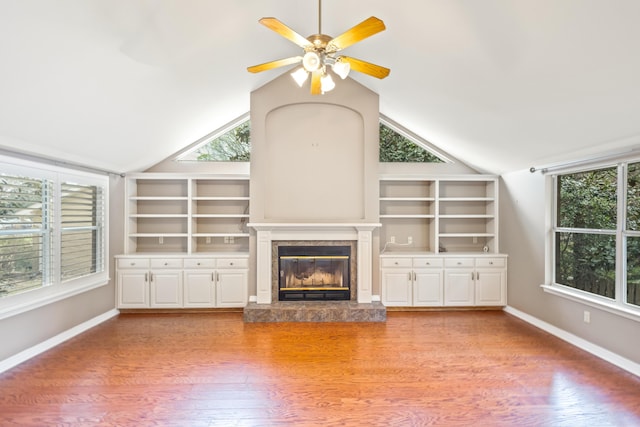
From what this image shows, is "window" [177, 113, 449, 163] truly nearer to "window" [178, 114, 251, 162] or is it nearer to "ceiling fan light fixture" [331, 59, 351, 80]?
Result: "window" [178, 114, 251, 162]

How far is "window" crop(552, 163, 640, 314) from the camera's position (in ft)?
10.0

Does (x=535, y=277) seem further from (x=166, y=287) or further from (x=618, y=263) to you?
→ (x=166, y=287)

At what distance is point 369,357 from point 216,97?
360 centimetres

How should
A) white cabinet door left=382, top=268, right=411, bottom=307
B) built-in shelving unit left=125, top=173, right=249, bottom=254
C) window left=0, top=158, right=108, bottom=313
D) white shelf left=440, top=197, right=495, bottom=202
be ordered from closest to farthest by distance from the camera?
1. window left=0, top=158, right=108, bottom=313
2. white cabinet door left=382, top=268, right=411, bottom=307
3. white shelf left=440, top=197, right=495, bottom=202
4. built-in shelving unit left=125, top=173, right=249, bottom=254

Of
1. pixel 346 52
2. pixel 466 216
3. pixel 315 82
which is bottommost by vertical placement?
pixel 466 216

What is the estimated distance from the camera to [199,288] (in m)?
4.58

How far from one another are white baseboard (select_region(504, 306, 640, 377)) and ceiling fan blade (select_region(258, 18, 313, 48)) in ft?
13.1

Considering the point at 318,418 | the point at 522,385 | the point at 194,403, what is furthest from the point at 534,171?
the point at 194,403

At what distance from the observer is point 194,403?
2396 mm

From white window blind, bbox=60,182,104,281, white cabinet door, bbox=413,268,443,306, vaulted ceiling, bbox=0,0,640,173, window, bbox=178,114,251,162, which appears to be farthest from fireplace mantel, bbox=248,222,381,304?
white window blind, bbox=60,182,104,281

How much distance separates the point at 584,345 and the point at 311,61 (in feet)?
13.1

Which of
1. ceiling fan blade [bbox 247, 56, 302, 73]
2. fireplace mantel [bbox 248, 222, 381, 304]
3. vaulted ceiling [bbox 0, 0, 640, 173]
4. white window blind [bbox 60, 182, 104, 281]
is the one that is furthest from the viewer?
fireplace mantel [bbox 248, 222, 381, 304]

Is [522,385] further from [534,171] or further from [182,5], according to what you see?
[182,5]

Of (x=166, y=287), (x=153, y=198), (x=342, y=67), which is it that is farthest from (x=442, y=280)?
(x=153, y=198)
